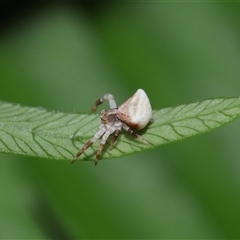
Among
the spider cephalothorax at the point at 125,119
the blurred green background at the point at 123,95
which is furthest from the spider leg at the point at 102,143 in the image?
the blurred green background at the point at 123,95

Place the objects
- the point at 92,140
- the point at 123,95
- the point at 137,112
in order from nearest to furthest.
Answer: the point at 92,140, the point at 137,112, the point at 123,95

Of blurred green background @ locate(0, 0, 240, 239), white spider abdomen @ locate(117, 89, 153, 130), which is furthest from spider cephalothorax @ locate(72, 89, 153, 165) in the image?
blurred green background @ locate(0, 0, 240, 239)

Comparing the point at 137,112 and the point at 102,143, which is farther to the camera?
the point at 137,112

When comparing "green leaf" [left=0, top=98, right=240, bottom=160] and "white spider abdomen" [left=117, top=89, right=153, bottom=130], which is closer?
"green leaf" [left=0, top=98, right=240, bottom=160]

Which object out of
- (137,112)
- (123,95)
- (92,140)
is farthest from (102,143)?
(123,95)

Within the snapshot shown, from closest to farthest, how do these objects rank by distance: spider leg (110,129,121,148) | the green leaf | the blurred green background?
the green leaf
spider leg (110,129,121,148)
the blurred green background

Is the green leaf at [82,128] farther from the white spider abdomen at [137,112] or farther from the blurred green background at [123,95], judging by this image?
the blurred green background at [123,95]

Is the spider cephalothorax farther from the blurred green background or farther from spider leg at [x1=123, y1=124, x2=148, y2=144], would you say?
the blurred green background

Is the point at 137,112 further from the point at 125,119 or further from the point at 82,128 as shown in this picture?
the point at 82,128
